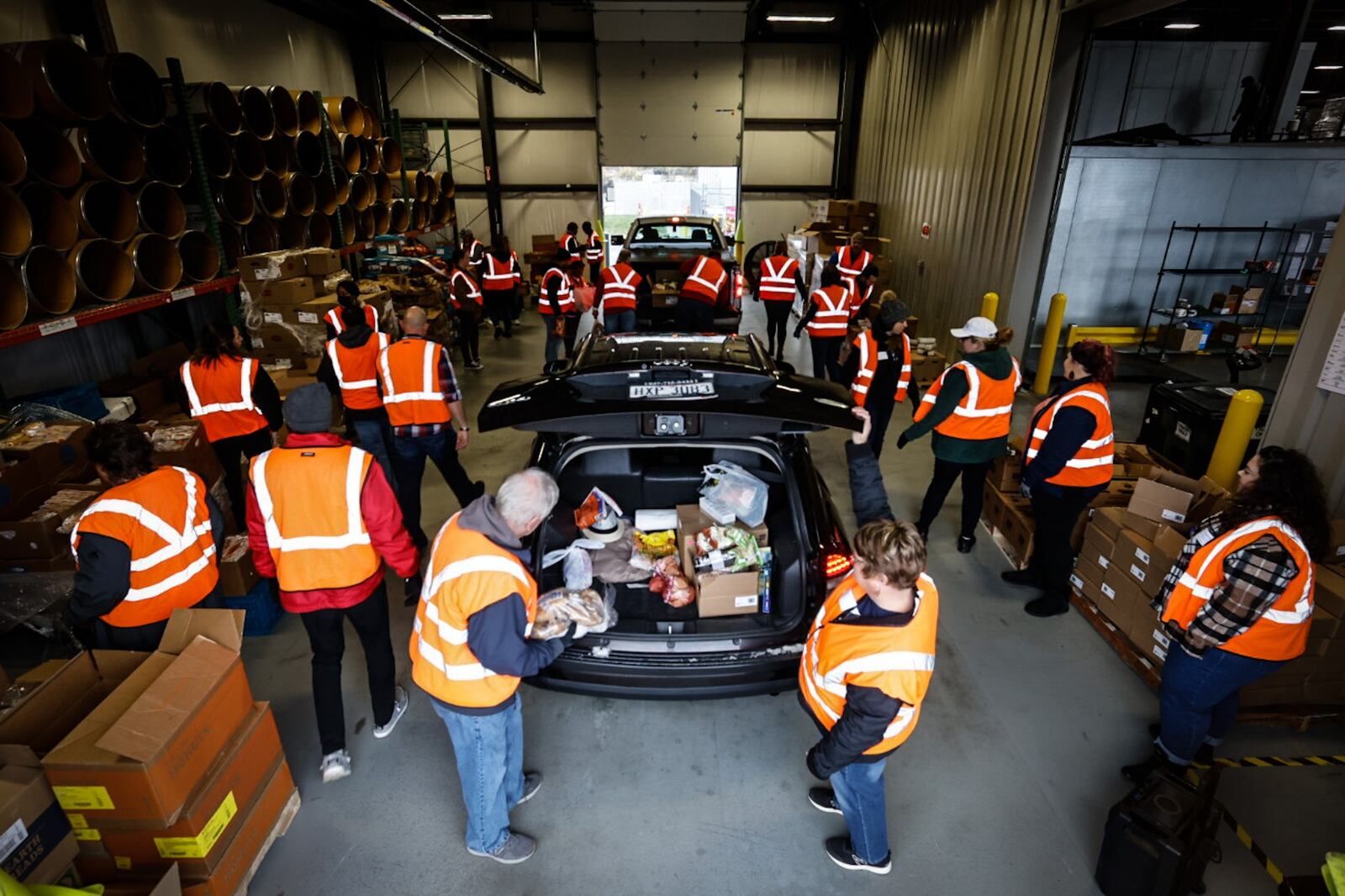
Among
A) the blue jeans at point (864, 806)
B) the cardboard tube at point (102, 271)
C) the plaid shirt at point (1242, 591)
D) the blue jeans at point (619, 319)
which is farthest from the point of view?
the blue jeans at point (619, 319)

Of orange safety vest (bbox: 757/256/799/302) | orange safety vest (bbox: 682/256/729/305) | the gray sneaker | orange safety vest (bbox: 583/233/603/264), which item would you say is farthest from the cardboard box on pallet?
orange safety vest (bbox: 583/233/603/264)

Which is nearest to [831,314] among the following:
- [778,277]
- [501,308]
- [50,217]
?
[778,277]

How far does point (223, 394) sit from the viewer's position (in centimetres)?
432

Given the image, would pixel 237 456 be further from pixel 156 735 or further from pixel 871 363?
pixel 871 363

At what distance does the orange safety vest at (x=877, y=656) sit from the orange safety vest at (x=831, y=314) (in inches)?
203

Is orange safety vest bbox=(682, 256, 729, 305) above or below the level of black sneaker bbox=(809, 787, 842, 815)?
above

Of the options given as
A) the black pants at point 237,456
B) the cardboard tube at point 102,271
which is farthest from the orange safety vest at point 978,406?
the cardboard tube at point 102,271

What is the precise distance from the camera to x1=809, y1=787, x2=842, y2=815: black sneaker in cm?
280

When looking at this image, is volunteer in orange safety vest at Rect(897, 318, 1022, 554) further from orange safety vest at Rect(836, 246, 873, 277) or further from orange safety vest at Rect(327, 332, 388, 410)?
orange safety vest at Rect(836, 246, 873, 277)

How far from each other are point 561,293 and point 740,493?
213 inches

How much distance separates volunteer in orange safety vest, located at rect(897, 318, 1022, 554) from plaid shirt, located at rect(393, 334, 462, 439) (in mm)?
2869

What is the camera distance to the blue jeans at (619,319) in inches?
322

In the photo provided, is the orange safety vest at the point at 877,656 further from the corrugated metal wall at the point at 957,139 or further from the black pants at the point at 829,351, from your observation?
the corrugated metal wall at the point at 957,139

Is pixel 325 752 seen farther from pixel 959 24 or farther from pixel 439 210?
pixel 439 210
